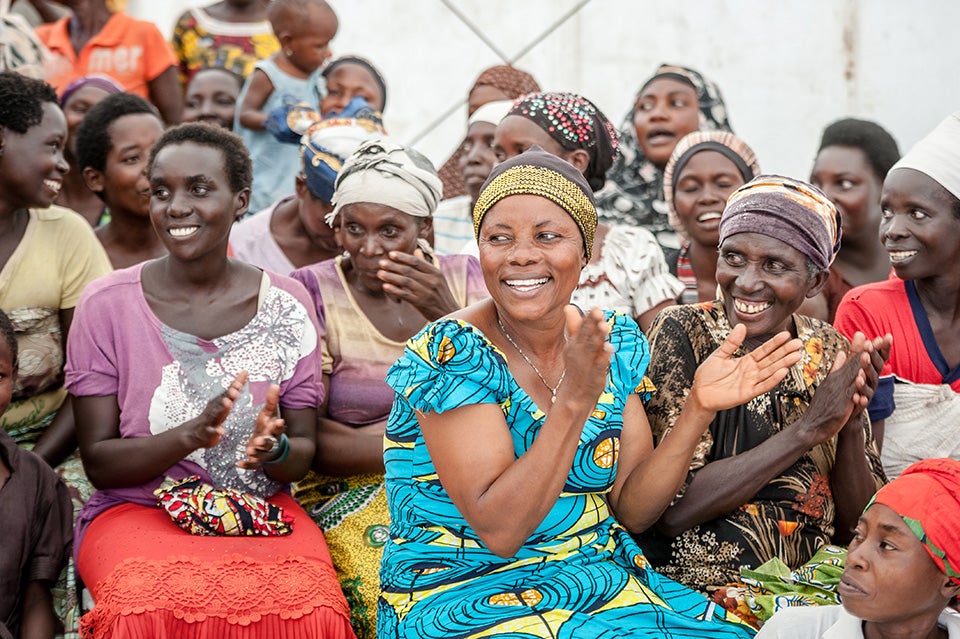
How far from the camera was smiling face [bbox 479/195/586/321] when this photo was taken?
323 cm

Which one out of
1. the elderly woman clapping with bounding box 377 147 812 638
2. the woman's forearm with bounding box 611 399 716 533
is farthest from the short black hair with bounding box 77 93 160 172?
the woman's forearm with bounding box 611 399 716 533

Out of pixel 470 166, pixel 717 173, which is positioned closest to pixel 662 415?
pixel 717 173

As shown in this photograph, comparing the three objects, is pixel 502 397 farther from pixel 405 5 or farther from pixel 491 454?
pixel 405 5

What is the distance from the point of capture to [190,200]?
13.3 feet

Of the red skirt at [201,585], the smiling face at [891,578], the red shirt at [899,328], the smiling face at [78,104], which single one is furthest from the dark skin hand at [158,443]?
the smiling face at [78,104]

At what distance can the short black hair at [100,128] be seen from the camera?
5.09 metres

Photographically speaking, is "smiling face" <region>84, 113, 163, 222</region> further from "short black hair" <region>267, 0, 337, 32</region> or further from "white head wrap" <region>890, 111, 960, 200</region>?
"white head wrap" <region>890, 111, 960, 200</region>

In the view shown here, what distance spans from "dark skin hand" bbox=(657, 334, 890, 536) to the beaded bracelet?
1232mm

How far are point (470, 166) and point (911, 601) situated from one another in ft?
11.3

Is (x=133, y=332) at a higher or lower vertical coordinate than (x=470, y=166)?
lower

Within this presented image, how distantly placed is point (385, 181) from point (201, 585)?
5.60 feet

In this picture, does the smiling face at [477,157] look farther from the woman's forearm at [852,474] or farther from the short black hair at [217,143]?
the woman's forearm at [852,474]

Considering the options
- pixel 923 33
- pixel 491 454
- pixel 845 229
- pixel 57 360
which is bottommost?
pixel 57 360

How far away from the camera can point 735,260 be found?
3.76m
